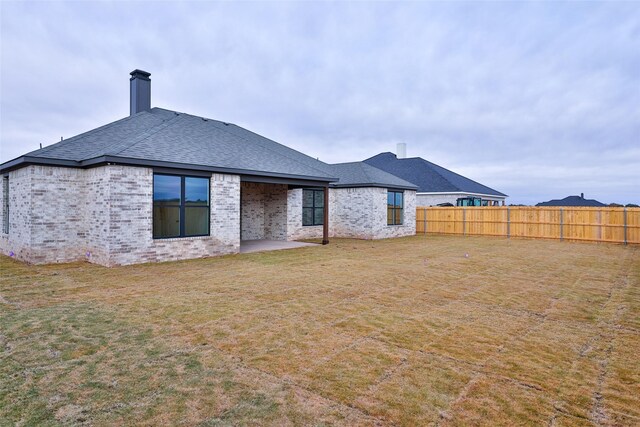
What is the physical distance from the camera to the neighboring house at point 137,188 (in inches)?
396

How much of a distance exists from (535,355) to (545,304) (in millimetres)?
2686

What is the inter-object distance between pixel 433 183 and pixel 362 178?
10.9 metres

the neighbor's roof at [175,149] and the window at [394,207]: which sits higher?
the neighbor's roof at [175,149]

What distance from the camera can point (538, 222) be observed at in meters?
19.7

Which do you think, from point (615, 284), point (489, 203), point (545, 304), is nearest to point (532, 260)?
point (615, 284)

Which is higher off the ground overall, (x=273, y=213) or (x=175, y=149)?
(x=175, y=149)

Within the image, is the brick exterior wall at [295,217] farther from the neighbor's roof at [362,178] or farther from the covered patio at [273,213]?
the neighbor's roof at [362,178]

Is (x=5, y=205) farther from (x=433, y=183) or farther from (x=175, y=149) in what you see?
(x=433, y=183)

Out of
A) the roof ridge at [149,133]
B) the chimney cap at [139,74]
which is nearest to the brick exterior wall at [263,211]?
the roof ridge at [149,133]

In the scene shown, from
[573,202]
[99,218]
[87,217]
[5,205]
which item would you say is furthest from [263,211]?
[573,202]

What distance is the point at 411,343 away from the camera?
4.41 m

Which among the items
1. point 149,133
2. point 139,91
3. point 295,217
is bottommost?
point 295,217

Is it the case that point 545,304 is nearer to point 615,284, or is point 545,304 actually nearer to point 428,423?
point 615,284

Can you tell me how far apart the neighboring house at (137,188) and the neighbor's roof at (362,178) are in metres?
3.68
